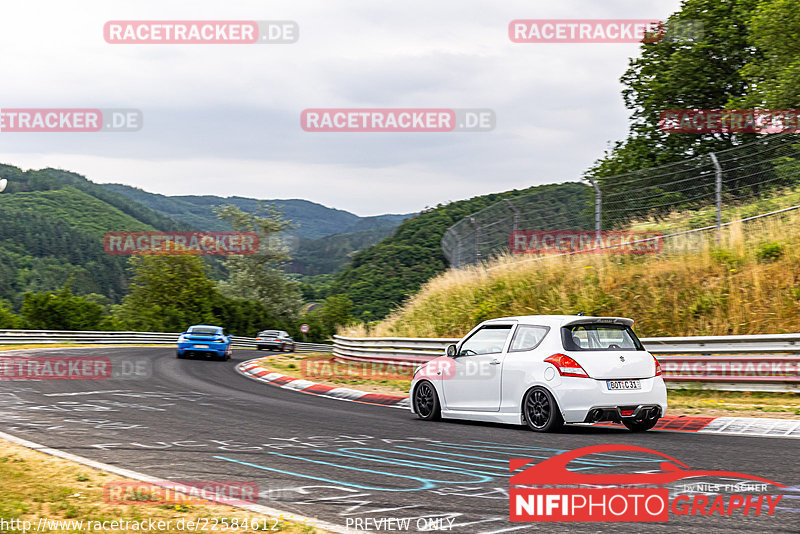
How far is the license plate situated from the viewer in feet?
31.1

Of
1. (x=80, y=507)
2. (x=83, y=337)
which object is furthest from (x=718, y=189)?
(x=83, y=337)

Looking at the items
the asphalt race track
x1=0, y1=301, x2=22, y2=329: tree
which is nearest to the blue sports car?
the asphalt race track

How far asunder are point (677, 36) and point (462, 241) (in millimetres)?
14396

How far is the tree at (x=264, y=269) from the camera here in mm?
86375

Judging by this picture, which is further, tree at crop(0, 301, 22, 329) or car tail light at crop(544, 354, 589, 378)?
tree at crop(0, 301, 22, 329)

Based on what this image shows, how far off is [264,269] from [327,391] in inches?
2865

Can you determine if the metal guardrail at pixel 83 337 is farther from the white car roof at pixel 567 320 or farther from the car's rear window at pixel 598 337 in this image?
the car's rear window at pixel 598 337

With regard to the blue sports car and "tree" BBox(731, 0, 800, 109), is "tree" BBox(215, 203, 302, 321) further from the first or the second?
"tree" BBox(731, 0, 800, 109)

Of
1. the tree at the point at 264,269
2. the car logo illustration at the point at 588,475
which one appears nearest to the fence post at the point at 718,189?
the car logo illustration at the point at 588,475

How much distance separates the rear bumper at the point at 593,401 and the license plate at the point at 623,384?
52mm

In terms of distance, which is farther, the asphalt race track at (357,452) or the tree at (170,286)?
the tree at (170,286)

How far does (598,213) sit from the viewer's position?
18.4m

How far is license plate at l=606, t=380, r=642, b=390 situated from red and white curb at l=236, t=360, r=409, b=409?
16.9ft

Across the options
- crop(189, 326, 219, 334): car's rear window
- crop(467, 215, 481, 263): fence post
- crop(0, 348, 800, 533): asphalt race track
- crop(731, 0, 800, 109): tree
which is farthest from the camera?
crop(189, 326, 219, 334): car's rear window
